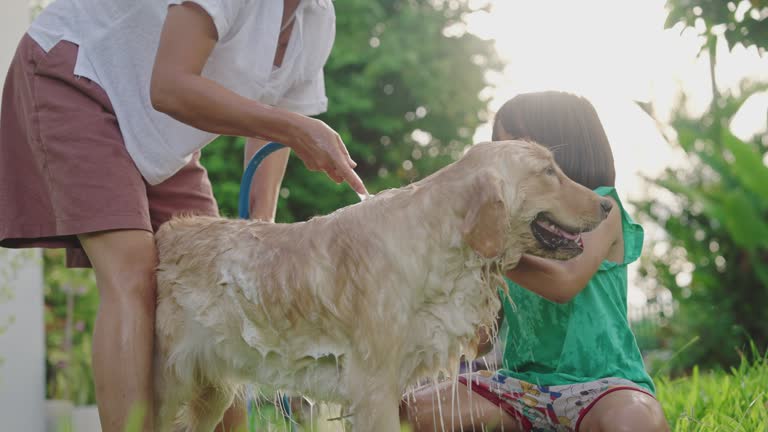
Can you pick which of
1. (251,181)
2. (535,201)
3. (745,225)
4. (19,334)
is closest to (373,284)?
(535,201)

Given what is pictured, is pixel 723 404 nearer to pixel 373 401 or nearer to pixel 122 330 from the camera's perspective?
pixel 373 401

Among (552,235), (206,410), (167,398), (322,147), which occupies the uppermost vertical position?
(322,147)

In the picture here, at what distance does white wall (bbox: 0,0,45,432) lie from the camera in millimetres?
4688

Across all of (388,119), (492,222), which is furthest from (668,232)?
(492,222)

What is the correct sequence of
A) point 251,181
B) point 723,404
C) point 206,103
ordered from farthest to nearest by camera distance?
point 723,404 < point 251,181 < point 206,103

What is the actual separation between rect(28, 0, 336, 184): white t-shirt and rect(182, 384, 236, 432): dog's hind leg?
75 centimetres

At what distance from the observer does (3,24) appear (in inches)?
189

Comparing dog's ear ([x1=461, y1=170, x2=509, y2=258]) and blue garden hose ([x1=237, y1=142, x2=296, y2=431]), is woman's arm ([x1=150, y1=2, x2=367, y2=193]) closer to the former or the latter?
dog's ear ([x1=461, y1=170, x2=509, y2=258])

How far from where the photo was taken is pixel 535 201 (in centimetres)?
236

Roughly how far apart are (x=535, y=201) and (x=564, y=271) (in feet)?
1.65

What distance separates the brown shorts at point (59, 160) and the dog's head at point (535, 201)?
1.08m

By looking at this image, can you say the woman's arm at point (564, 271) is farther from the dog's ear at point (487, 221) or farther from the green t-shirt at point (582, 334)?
the dog's ear at point (487, 221)

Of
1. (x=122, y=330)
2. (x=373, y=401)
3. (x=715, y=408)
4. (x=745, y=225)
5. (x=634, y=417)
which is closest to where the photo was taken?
(x=373, y=401)

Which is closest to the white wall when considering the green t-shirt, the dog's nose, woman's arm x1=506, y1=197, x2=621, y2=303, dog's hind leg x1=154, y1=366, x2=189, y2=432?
dog's hind leg x1=154, y1=366, x2=189, y2=432
